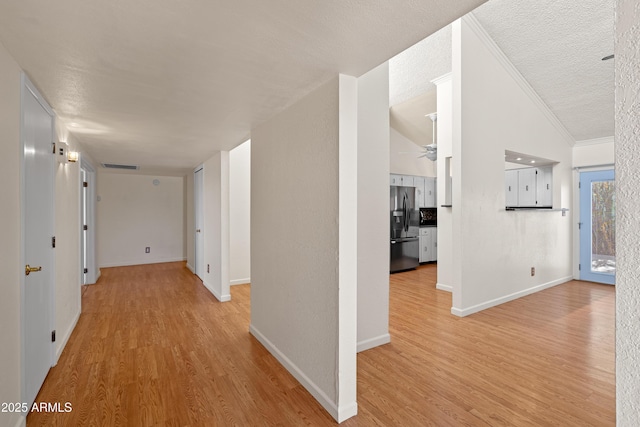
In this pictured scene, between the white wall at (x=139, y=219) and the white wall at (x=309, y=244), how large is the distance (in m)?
5.66

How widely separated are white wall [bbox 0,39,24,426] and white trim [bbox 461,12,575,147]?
14.6ft

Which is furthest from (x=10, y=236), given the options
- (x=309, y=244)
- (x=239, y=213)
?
(x=239, y=213)

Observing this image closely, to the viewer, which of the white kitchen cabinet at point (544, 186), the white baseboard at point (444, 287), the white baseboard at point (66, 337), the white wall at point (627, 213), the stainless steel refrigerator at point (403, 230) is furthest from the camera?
the stainless steel refrigerator at point (403, 230)

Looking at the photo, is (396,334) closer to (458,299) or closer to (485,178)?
(458,299)

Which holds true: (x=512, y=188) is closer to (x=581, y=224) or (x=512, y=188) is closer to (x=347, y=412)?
(x=581, y=224)

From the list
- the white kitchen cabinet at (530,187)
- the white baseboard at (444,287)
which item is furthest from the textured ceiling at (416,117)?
the white baseboard at (444,287)

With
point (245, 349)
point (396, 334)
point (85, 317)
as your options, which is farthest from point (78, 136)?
point (396, 334)

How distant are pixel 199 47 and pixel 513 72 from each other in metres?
4.64

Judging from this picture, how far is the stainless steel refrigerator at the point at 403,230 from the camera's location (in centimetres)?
625

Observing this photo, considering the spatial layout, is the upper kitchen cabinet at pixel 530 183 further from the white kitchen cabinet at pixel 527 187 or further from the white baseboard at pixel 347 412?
the white baseboard at pixel 347 412

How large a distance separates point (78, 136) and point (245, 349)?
3087 millimetres

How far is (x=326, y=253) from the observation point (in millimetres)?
1997

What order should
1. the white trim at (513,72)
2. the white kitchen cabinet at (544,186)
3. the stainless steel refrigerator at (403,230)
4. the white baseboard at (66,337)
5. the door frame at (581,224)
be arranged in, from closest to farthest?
the white baseboard at (66,337), the white trim at (513,72), the door frame at (581,224), the white kitchen cabinet at (544,186), the stainless steel refrigerator at (403,230)

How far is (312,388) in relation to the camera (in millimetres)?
2105
